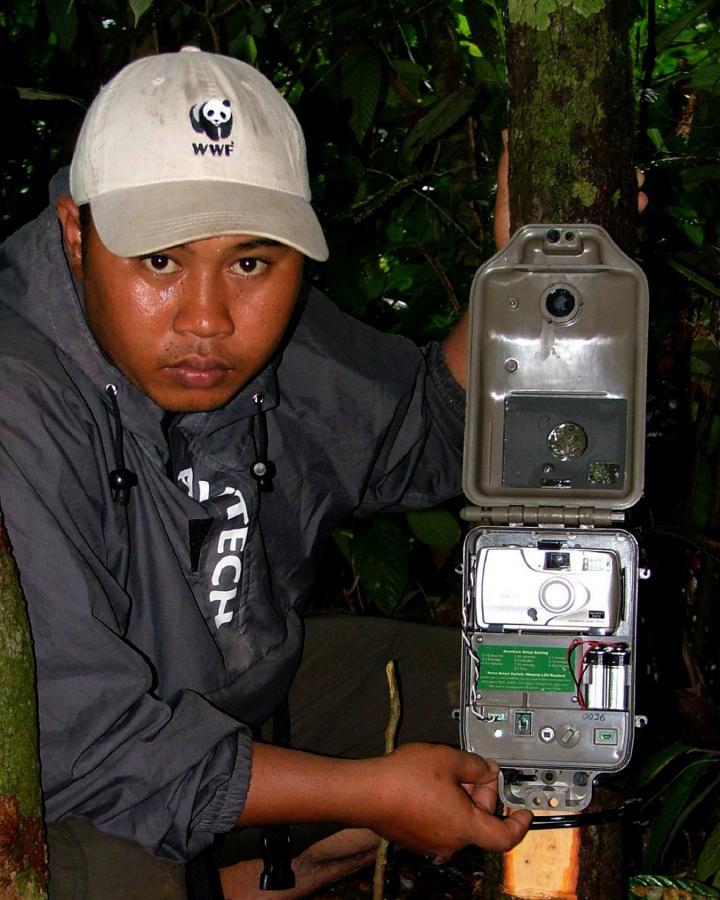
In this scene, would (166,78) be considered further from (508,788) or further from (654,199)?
(654,199)

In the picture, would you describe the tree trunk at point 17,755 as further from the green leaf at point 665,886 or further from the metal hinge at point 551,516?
the green leaf at point 665,886

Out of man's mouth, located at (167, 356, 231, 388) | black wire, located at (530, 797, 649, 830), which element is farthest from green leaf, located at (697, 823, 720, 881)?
man's mouth, located at (167, 356, 231, 388)

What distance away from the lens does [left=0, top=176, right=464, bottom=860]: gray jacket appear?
1538 mm

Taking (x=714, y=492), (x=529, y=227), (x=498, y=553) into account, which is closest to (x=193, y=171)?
(x=529, y=227)

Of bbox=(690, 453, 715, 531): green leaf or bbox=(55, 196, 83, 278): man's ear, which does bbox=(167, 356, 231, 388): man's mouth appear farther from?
bbox=(690, 453, 715, 531): green leaf

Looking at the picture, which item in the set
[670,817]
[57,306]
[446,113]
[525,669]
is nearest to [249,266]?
[57,306]

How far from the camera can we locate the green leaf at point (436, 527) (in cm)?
278

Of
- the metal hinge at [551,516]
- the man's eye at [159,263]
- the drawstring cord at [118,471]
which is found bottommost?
the metal hinge at [551,516]

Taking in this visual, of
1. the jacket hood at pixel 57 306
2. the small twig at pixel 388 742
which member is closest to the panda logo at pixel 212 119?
the jacket hood at pixel 57 306

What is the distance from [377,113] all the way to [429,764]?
7.09 ft

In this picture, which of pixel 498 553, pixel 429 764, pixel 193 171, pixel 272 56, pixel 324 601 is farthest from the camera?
pixel 324 601

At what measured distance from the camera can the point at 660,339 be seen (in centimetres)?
290

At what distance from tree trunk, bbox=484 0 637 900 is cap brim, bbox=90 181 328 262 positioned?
358 mm

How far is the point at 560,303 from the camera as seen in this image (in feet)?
4.96
